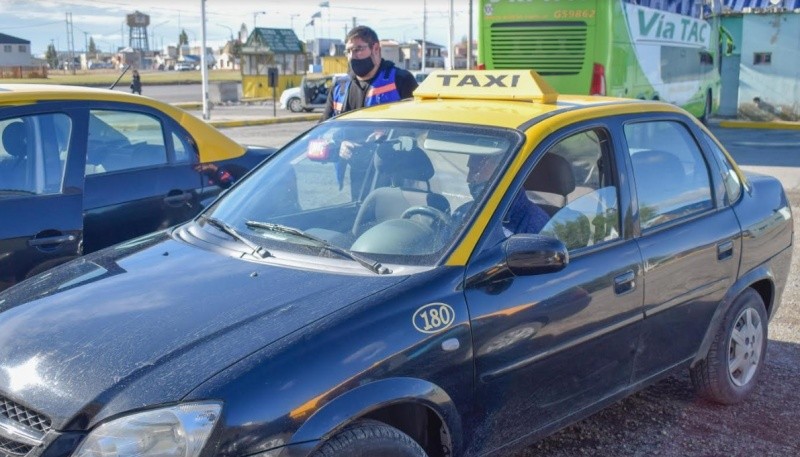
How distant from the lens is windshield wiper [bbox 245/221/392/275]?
122 inches

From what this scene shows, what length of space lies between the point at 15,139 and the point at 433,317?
3070 mm

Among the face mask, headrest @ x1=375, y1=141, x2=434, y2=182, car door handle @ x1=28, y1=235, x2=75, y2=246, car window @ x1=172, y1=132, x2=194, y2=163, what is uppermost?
the face mask

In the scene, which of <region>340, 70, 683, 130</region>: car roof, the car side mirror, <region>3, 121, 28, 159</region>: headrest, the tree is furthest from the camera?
the tree

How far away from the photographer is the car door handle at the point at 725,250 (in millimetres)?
4215

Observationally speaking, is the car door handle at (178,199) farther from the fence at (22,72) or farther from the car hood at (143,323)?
the fence at (22,72)

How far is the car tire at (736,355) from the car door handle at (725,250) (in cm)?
28

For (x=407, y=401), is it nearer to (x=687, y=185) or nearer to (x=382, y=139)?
(x=382, y=139)

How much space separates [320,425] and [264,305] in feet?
1.68

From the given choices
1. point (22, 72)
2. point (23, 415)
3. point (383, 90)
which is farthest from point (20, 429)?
point (22, 72)

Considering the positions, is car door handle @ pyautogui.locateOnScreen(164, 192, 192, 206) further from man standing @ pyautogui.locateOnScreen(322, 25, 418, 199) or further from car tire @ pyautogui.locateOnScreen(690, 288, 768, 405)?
car tire @ pyautogui.locateOnScreen(690, 288, 768, 405)

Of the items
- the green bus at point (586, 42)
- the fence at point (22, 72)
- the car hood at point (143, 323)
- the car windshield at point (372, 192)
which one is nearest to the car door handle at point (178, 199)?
the car windshield at point (372, 192)

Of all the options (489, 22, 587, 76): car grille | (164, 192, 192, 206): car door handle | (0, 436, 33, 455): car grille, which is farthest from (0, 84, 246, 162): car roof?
(489, 22, 587, 76): car grille

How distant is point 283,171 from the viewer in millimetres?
4043

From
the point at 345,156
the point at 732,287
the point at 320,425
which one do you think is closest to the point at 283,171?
the point at 345,156
